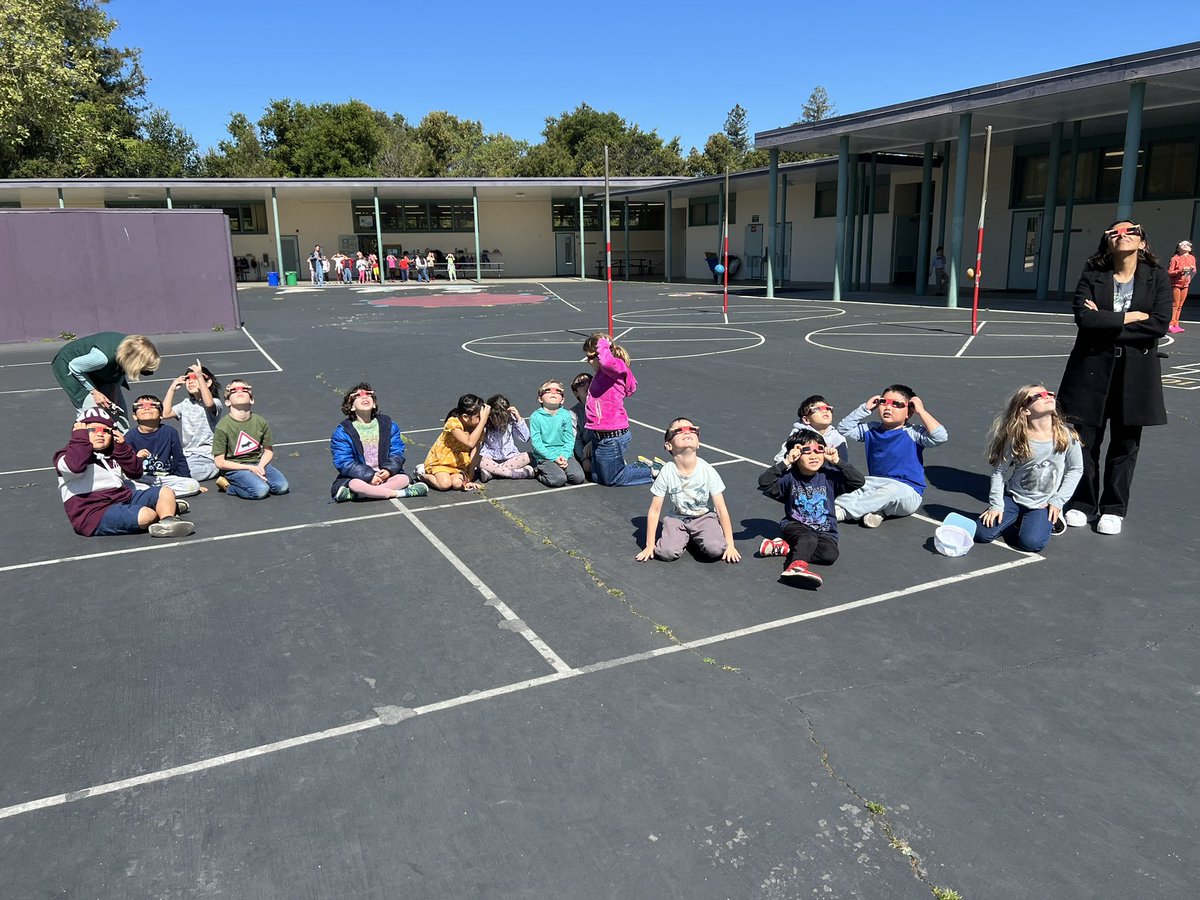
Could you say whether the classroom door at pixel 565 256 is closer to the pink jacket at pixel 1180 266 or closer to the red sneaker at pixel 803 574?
the pink jacket at pixel 1180 266

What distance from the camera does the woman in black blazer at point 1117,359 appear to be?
20.3 ft

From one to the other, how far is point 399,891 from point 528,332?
60.8 feet

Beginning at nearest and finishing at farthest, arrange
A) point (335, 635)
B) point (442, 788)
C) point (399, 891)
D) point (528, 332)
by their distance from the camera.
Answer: point (399, 891), point (442, 788), point (335, 635), point (528, 332)

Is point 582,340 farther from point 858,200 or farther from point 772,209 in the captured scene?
point 858,200

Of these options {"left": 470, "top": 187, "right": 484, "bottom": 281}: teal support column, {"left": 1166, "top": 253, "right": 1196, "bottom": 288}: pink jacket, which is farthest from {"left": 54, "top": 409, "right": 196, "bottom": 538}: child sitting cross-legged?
{"left": 470, "top": 187, "right": 484, "bottom": 281}: teal support column

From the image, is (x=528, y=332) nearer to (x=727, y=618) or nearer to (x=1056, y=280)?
(x=727, y=618)

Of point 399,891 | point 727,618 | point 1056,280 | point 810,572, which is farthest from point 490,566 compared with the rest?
point 1056,280

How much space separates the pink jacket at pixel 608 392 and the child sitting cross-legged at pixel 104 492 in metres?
3.57

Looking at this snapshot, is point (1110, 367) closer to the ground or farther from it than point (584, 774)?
farther from it

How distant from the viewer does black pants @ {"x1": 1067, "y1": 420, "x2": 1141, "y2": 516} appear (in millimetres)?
6344

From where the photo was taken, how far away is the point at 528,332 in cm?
2084

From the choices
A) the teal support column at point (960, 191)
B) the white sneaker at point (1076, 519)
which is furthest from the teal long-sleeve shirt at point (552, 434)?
the teal support column at point (960, 191)

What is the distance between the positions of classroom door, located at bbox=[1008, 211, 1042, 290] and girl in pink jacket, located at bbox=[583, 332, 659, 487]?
26378mm

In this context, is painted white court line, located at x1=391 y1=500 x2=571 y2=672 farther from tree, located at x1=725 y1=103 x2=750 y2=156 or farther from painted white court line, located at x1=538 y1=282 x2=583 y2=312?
tree, located at x1=725 y1=103 x2=750 y2=156
